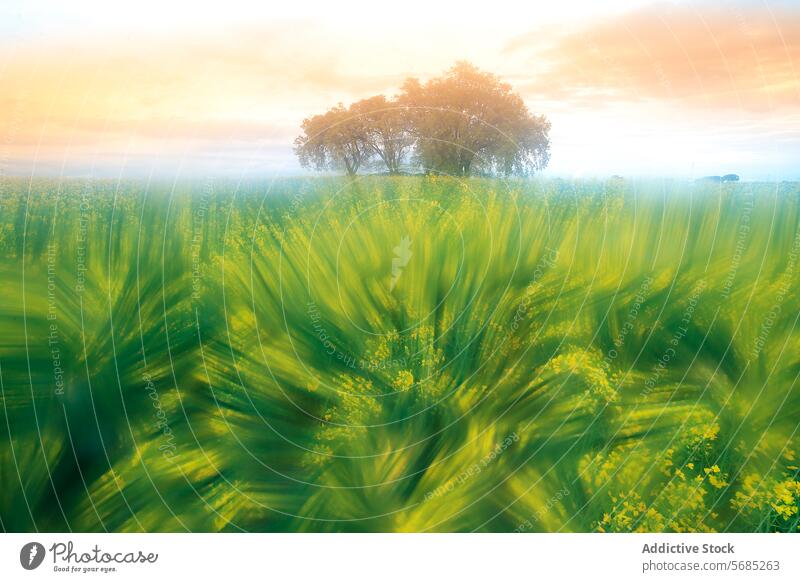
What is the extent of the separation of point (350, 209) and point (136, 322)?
3.52ft

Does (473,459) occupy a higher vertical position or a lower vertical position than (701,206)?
lower

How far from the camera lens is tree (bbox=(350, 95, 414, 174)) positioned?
10.4ft

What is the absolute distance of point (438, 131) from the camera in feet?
10.5

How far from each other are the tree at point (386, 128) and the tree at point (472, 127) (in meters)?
0.04

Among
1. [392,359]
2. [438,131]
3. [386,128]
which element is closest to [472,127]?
[438,131]

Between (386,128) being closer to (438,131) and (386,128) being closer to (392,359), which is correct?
(438,131)

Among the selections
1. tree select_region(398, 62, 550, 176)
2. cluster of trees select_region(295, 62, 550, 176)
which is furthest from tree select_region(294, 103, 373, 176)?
tree select_region(398, 62, 550, 176)

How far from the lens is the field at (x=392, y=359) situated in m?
3.14

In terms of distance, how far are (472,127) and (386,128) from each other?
1.28 feet

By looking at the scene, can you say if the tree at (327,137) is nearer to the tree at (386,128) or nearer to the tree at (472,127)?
the tree at (386,128)

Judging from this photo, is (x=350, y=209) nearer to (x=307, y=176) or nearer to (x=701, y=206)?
(x=307, y=176)

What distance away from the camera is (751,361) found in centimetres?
326
